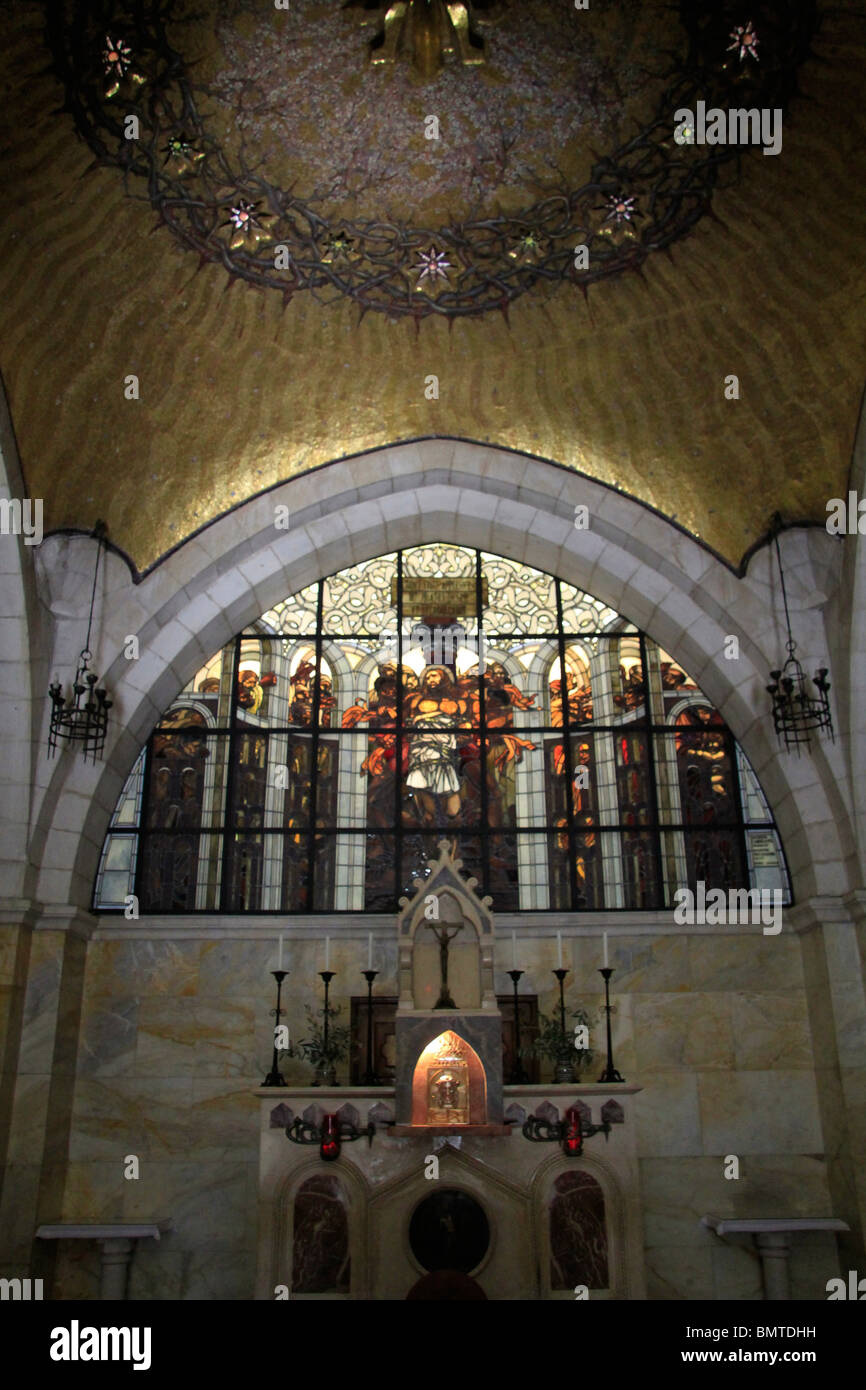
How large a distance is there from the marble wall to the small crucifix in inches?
43.4

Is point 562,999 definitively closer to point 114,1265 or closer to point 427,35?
point 114,1265

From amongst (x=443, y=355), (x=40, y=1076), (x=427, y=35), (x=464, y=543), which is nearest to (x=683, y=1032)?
(x=464, y=543)

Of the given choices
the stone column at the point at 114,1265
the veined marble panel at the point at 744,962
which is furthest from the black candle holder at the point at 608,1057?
the stone column at the point at 114,1265

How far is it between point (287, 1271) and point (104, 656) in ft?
16.7

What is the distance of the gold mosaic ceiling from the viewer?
837 cm

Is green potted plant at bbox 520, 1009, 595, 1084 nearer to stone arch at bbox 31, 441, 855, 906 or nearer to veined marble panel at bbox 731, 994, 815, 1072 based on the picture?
veined marble panel at bbox 731, 994, 815, 1072

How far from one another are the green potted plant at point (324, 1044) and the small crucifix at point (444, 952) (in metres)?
1.07

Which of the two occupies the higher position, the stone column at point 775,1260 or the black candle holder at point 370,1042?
the black candle holder at point 370,1042

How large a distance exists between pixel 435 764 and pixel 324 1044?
2.77 meters

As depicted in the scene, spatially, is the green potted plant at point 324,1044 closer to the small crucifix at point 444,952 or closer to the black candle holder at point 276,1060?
the black candle holder at point 276,1060

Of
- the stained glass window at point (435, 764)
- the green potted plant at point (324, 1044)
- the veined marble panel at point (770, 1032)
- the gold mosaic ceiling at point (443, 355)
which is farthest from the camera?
the stained glass window at point (435, 764)

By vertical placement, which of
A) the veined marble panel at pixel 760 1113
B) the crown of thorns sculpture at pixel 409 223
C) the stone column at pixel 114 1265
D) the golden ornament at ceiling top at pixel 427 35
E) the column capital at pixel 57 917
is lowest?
the stone column at pixel 114 1265

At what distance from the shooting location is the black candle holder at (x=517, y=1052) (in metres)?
9.23

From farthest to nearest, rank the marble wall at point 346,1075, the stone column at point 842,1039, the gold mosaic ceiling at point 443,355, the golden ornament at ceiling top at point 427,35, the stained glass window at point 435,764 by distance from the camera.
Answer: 1. the stained glass window at point 435,764
2. the marble wall at point 346,1075
3. the stone column at point 842,1039
4. the gold mosaic ceiling at point 443,355
5. the golden ornament at ceiling top at point 427,35
